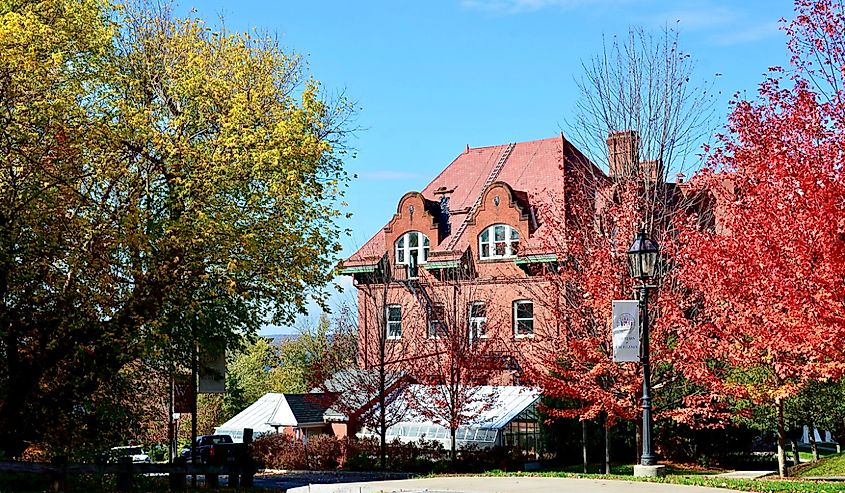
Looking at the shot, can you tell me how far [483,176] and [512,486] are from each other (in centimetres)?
3632

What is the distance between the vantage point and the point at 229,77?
963 inches

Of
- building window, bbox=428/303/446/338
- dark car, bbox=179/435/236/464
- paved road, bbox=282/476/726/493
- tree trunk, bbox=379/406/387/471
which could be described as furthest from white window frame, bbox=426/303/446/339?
paved road, bbox=282/476/726/493

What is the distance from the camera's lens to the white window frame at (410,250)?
5044 centimetres

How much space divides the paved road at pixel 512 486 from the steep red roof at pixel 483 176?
28910 millimetres

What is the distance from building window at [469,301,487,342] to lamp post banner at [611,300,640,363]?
62.0ft

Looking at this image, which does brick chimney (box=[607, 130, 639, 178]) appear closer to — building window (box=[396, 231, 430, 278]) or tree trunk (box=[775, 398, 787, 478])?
tree trunk (box=[775, 398, 787, 478])

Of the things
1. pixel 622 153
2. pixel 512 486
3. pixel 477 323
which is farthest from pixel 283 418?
pixel 512 486

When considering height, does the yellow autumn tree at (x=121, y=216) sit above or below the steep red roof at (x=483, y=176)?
below

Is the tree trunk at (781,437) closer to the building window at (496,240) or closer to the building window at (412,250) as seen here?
the building window at (496,240)

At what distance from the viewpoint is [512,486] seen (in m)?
17.0

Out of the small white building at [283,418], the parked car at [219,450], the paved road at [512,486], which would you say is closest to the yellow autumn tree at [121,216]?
the parked car at [219,450]

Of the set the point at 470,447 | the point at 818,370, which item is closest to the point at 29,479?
the point at 818,370

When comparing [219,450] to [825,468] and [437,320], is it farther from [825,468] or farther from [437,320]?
[825,468]

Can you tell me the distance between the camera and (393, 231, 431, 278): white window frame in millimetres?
50438
